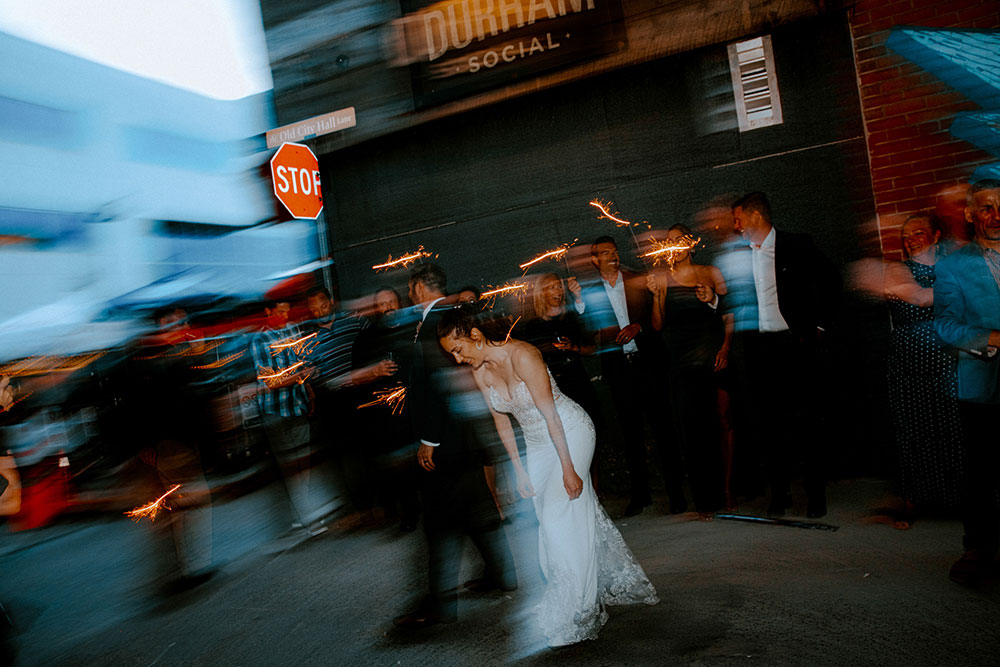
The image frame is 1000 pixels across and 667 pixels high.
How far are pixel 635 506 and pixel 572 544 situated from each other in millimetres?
2035

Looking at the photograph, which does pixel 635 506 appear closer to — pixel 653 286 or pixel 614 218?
pixel 653 286

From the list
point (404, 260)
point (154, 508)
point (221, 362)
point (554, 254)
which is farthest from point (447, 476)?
point (404, 260)

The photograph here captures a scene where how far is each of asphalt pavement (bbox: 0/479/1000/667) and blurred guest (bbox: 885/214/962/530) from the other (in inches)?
11.9

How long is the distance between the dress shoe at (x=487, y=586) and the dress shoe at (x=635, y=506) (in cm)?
146

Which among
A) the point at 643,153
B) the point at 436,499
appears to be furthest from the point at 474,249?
the point at 436,499

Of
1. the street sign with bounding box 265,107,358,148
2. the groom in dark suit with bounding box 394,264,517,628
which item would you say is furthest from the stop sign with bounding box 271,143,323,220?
the groom in dark suit with bounding box 394,264,517,628

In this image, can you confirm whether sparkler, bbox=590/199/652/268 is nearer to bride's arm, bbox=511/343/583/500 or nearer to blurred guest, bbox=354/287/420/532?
blurred guest, bbox=354/287/420/532

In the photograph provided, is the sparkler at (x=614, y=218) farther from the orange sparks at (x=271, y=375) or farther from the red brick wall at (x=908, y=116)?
the orange sparks at (x=271, y=375)

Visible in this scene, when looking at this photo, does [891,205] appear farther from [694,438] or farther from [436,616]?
[436,616]

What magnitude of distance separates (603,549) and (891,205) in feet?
12.3

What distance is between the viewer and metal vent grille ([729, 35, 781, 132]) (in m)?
5.59

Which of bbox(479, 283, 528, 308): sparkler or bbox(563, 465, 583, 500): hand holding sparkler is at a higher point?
bbox(479, 283, 528, 308): sparkler

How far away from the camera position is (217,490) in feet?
27.7

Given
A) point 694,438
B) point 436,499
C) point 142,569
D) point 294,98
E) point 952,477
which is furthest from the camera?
point 294,98
